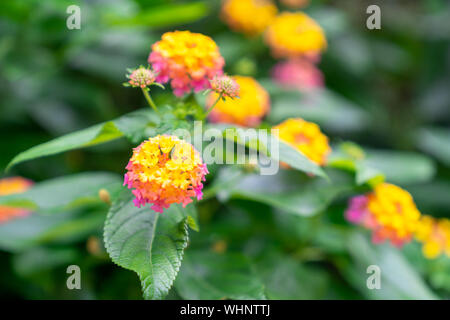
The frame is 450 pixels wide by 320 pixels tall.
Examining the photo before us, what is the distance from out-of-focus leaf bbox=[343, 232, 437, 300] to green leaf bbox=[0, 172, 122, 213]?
677mm

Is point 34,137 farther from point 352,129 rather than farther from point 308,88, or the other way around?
point 352,129

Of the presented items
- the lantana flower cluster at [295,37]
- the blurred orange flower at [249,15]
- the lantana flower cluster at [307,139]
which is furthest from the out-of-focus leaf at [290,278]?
the blurred orange flower at [249,15]

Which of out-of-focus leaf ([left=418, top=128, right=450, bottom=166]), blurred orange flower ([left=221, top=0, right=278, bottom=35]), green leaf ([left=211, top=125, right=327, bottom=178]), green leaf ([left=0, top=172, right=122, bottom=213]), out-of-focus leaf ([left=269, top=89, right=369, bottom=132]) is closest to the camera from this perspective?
green leaf ([left=211, top=125, right=327, bottom=178])

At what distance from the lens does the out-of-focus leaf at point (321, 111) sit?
65.2 inches

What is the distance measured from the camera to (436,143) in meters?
1.98

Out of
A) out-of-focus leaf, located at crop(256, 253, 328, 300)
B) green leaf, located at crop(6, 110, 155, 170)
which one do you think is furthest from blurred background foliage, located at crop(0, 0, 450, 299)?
green leaf, located at crop(6, 110, 155, 170)

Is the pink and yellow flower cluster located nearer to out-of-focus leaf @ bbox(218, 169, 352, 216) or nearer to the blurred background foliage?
the blurred background foliage

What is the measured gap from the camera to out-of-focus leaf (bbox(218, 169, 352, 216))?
1.01m

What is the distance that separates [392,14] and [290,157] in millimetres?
1998

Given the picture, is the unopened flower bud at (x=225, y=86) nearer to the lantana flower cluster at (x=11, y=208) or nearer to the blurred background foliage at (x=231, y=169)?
the blurred background foliage at (x=231, y=169)

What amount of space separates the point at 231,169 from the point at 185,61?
356mm

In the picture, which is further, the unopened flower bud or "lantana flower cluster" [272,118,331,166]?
"lantana flower cluster" [272,118,331,166]

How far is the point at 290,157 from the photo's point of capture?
812 mm

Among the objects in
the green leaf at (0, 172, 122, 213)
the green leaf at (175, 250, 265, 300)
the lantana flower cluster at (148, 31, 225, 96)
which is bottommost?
the green leaf at (175, 250, 265, 300)
